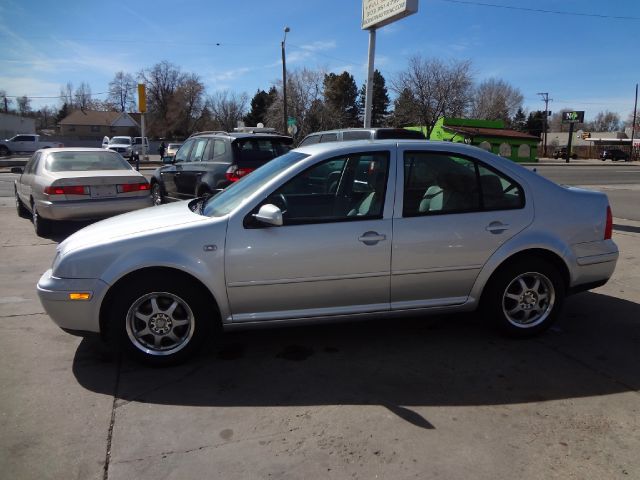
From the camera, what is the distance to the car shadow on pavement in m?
3.27

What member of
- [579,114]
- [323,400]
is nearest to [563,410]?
[323,400]

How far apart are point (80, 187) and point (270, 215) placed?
5691 millimetres

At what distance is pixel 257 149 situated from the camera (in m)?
8.68

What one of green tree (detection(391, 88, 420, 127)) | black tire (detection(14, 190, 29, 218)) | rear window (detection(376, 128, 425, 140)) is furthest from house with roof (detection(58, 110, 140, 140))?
rear window (detection(376, 128, 425, 140))

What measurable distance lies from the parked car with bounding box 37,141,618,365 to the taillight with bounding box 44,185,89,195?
429 centimetres

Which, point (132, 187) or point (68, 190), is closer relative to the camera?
point (68, 190)

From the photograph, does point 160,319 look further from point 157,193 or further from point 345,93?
point 345,93

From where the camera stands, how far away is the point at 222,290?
3.54 m

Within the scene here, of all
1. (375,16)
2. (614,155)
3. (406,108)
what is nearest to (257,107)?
(406,108)

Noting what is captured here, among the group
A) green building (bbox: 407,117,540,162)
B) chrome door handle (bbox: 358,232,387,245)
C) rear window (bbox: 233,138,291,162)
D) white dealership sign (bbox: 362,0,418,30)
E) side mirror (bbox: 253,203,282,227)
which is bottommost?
chrome door handle (bbox: 358,232,387,245)

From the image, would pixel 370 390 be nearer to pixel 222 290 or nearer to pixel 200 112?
pixel 222 290

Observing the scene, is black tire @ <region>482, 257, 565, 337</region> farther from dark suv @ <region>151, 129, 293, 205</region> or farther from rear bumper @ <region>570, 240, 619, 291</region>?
dark suv @ <region>151, 129, 293, 205</region>

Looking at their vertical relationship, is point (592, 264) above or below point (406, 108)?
below

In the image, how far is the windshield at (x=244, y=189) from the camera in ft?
12.5
